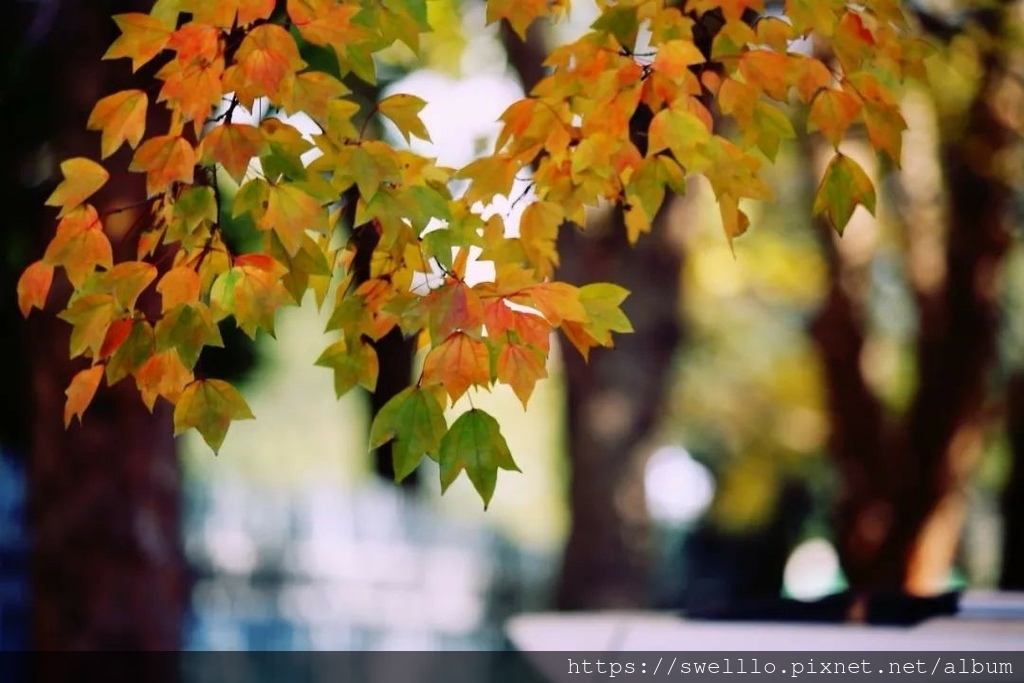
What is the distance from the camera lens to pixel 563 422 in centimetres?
694

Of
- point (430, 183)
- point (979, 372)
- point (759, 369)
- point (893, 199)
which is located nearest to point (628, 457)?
point (979, 372)

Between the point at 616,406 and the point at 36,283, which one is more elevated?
the point at 36,283

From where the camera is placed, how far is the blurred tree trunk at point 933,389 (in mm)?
8430

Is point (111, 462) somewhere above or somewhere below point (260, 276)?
below

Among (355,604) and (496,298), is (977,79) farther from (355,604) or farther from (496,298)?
(496,298)

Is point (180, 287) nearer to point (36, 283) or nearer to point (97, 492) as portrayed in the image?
point (36, 283)

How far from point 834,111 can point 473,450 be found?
1.10m

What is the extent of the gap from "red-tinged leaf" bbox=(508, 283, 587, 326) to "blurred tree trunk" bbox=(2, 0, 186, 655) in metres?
3.27

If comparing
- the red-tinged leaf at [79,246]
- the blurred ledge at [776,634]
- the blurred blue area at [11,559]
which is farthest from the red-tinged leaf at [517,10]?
the blurred blue area at [11,559]

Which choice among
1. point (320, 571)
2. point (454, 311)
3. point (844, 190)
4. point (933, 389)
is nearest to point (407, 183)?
point (454, 311)

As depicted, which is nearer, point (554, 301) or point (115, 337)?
point (554, 301)

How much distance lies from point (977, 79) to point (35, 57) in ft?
20.6

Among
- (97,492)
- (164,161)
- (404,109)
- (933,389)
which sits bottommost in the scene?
(933,389)

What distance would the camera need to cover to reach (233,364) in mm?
7918
